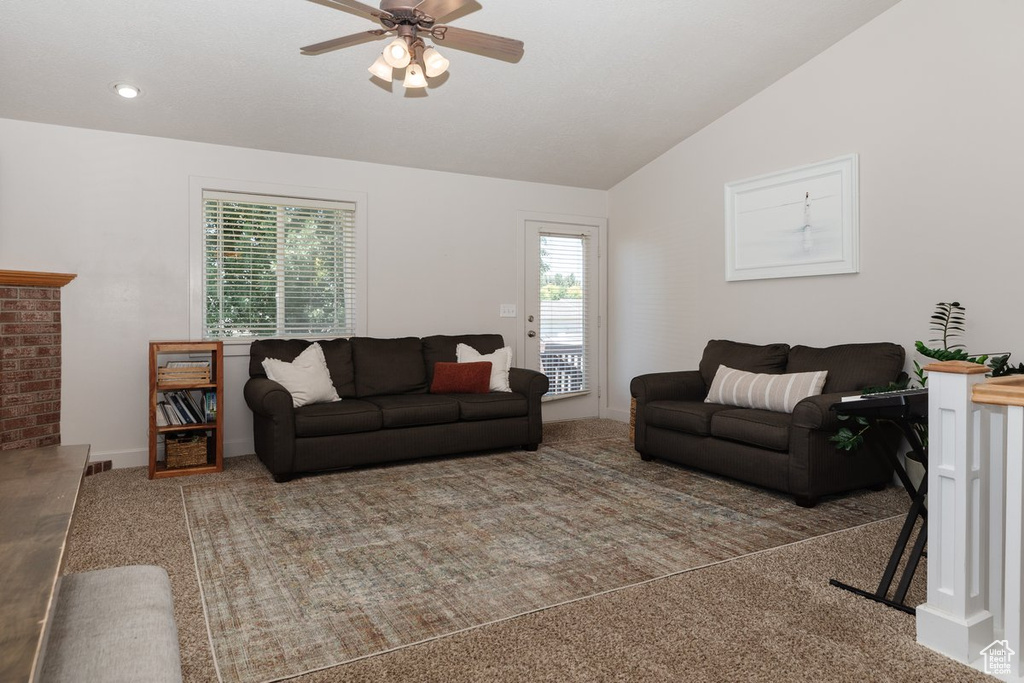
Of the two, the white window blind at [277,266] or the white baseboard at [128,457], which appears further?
the white window blind at [277,266]

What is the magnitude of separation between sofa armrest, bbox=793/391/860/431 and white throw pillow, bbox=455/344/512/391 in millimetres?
2362

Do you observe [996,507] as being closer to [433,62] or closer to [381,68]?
[433,62]

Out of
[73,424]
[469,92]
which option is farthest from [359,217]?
[73,424]

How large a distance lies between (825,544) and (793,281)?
2384 millimetres

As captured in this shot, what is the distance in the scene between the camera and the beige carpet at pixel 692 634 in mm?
1918

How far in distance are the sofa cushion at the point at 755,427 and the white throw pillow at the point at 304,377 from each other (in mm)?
2723

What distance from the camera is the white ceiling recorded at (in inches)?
139

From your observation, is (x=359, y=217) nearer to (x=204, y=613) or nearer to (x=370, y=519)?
(x=370, y=519)

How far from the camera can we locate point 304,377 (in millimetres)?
4566

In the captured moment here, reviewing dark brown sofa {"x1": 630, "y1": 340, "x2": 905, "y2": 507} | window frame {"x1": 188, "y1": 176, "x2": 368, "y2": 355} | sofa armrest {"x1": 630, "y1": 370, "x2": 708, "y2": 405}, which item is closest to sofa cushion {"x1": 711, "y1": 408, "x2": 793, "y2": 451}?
dark brown sofa {"x1": 630, "y1": 340, "x2": 905, "y2": 507}

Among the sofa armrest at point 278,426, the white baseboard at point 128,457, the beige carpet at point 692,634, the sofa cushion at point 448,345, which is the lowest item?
the beige carpet at point 692,634

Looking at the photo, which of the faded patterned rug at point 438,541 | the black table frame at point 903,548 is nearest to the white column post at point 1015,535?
the black table frame at point 903,548

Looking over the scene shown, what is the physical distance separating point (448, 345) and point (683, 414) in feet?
6.99

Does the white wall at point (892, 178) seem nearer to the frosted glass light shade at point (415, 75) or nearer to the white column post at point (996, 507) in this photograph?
the white column post at point (996, 507)
